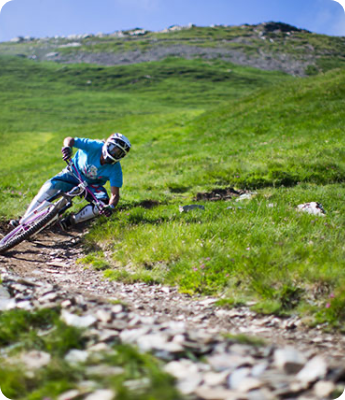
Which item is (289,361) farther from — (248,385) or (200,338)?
(200,338)

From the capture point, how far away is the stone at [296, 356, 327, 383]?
126 inches

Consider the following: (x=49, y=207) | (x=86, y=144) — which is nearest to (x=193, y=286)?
(x=49, y=207)

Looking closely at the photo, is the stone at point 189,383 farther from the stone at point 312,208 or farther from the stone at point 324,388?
the stone at point 312,208

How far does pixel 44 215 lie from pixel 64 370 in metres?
6.17

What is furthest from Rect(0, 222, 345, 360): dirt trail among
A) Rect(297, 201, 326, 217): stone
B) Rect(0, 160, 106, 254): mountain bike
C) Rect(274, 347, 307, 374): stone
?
Rect(297, 201, 326, 217): stone

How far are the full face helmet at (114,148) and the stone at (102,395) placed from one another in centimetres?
690

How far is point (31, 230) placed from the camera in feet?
28.9

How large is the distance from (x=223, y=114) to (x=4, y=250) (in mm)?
29198

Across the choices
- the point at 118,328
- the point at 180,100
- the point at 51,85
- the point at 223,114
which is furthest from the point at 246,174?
the point at 51,85

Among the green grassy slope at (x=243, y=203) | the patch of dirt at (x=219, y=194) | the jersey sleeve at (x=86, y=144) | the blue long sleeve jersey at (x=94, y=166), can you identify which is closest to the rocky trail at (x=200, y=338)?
the green grassy slope at (x=243, y=203)

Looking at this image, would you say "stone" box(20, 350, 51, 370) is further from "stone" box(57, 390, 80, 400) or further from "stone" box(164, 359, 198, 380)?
"stone" box(164, 359, 198, 380)

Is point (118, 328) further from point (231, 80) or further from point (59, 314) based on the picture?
point (231, 80)

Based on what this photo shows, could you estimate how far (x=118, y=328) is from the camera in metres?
4.37

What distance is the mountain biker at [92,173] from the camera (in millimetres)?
9516
